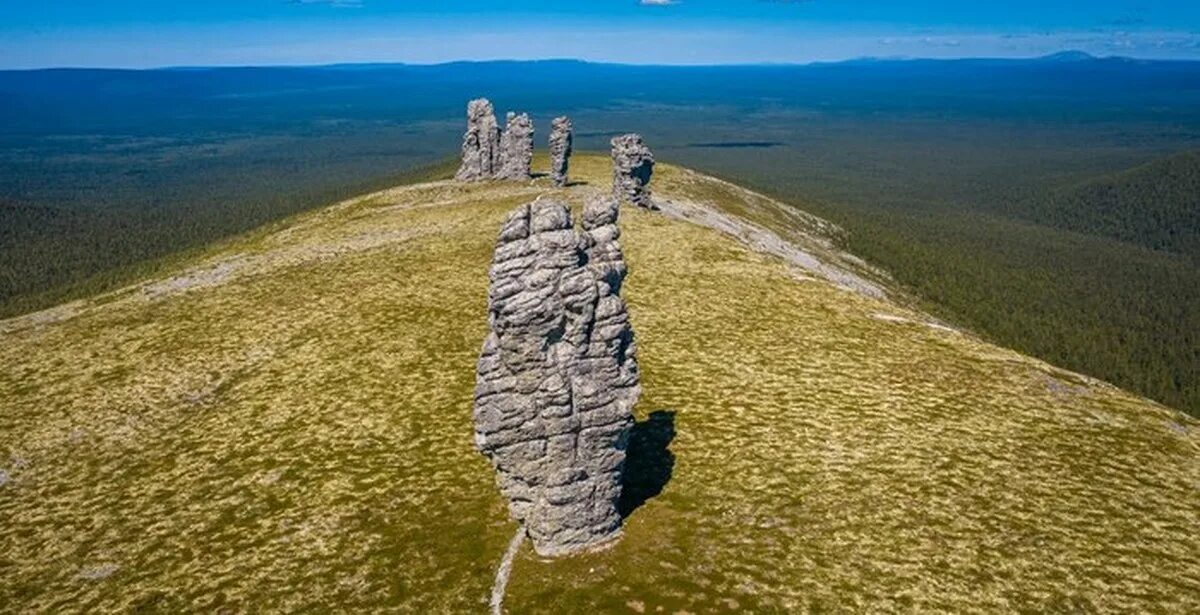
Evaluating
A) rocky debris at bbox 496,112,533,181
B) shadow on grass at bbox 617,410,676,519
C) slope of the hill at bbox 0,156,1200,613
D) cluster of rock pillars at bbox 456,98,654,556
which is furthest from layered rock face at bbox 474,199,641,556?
rocky debris at bbox 496,112,533,181

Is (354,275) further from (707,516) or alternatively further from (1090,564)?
(1090,564)

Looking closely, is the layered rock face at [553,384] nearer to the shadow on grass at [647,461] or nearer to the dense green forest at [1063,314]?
the shadow on grass at [647,461]

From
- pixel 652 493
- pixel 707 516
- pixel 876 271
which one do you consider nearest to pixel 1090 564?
pixel 707 516

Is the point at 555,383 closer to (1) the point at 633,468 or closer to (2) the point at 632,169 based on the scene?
(1) the point at 633,468

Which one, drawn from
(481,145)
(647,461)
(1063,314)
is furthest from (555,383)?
(1063,314)

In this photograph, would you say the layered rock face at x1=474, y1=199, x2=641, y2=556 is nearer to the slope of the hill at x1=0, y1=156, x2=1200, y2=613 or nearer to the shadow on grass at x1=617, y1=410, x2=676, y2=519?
the slope of the hill at x1=0, y1=156, x2=1200, y2=613

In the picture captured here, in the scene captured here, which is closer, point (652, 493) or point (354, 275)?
point (652, 493)
